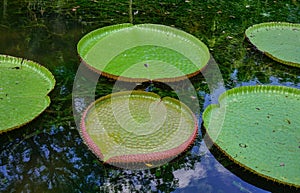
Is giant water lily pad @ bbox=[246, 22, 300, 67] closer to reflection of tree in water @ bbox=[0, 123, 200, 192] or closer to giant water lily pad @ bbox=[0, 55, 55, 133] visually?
reflection of tree in water @ bbox=[0, 123, 200, 192]

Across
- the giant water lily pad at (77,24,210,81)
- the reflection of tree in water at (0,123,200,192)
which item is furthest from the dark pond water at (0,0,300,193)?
the giant water lily pad at (77,24,210,81)

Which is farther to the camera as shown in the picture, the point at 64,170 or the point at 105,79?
the point at 105,79

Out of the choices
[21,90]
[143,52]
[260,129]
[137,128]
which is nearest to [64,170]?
[137,128]

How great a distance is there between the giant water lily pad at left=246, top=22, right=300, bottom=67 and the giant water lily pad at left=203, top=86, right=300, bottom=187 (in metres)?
0.68

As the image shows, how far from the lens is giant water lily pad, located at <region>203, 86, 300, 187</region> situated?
2.27 metres

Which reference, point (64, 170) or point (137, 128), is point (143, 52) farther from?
point (64, 170)

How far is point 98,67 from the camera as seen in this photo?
3.03m

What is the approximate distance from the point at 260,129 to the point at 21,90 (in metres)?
1.74

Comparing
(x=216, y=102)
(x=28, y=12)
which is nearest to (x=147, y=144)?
(x=216, y=102)

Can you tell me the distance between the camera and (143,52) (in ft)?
10.9

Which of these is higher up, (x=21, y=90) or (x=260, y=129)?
(x=21, y=90)

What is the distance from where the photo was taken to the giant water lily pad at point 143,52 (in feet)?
9.98

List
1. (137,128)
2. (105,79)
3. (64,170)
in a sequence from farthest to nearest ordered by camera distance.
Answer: (105,79) < (137,128) < (64,170)

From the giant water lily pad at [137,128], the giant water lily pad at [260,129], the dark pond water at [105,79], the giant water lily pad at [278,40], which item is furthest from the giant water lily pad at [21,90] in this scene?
the giant water lily pad at [278,40]
